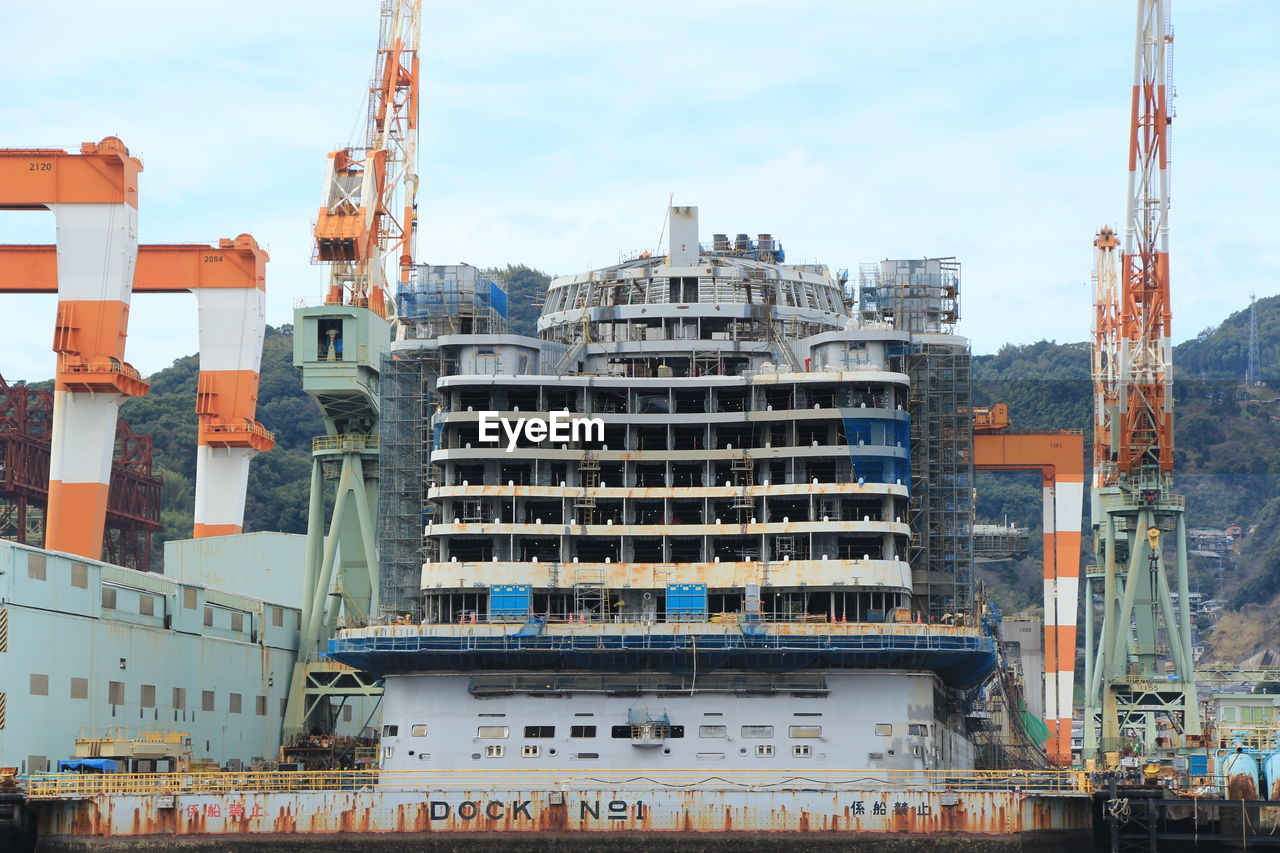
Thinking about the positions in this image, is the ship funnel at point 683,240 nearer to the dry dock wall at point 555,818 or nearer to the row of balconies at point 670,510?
the row of balconies at point 670,510

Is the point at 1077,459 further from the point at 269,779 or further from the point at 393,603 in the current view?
the point at 269,779

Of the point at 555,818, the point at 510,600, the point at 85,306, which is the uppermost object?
the point at 85,306

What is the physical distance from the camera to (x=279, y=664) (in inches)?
4345

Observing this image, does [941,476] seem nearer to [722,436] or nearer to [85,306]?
[722,436]

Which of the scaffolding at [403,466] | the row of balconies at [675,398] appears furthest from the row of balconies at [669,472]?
the scaffolding at [403,466]

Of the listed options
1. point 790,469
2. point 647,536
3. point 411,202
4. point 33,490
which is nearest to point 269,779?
point 647,536

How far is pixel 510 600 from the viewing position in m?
82.7

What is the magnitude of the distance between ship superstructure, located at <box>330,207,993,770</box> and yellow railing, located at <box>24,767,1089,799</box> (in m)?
0.79

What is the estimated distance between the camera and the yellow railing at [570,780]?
243 feet

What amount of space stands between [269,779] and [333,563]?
95.0ft

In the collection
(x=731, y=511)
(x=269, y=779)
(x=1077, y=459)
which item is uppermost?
(x=1077, y=459)

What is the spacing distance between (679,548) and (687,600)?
4094mm

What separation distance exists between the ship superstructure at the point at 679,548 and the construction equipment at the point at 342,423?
1024 cm

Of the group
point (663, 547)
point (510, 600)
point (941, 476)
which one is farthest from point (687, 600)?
point (941, 476)
